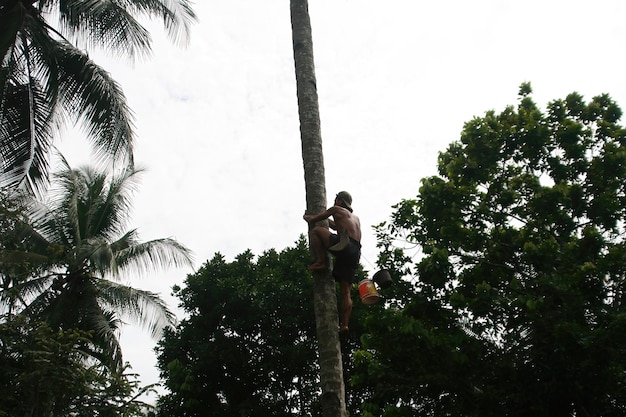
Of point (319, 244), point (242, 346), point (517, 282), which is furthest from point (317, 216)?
point (242, 346)

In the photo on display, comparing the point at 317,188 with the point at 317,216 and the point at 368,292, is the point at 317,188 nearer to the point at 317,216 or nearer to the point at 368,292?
the point at 317,216

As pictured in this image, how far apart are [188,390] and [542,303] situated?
27.9 feet

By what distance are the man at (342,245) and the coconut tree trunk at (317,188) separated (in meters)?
0.15

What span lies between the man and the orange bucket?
0.42 ft

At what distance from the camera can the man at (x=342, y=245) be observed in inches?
203

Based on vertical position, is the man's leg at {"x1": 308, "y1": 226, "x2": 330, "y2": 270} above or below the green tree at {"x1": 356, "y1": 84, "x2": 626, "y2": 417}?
below

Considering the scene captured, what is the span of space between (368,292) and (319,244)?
29.0 inches

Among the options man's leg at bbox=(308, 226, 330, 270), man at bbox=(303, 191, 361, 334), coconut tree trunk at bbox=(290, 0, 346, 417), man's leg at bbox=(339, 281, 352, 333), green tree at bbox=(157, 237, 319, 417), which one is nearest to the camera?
coconut tree trunk at bbox=(290, 0, 346, 417)

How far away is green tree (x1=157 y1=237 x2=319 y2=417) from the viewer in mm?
14469

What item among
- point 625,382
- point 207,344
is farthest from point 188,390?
point 625,382

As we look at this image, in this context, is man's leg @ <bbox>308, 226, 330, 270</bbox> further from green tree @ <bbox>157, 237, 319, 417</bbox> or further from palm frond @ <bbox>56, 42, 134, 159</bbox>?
green tree @ <bbox>157, 237, 319, 417</bbox>

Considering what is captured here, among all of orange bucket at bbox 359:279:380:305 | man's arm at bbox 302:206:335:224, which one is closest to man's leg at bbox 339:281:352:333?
orange bucket at bbox 359:279:380:305

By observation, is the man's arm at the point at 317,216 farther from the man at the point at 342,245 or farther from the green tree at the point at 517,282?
the green tree at the point at 517,282

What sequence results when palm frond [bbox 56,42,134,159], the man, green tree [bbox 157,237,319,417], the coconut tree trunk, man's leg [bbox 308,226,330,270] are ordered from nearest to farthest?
the coconut tree trunk, man's leg [bbox 308,226,330,270], the man, palm frond [bbox 56,42,134,159], green tree [bbox 157,237,319,417]
